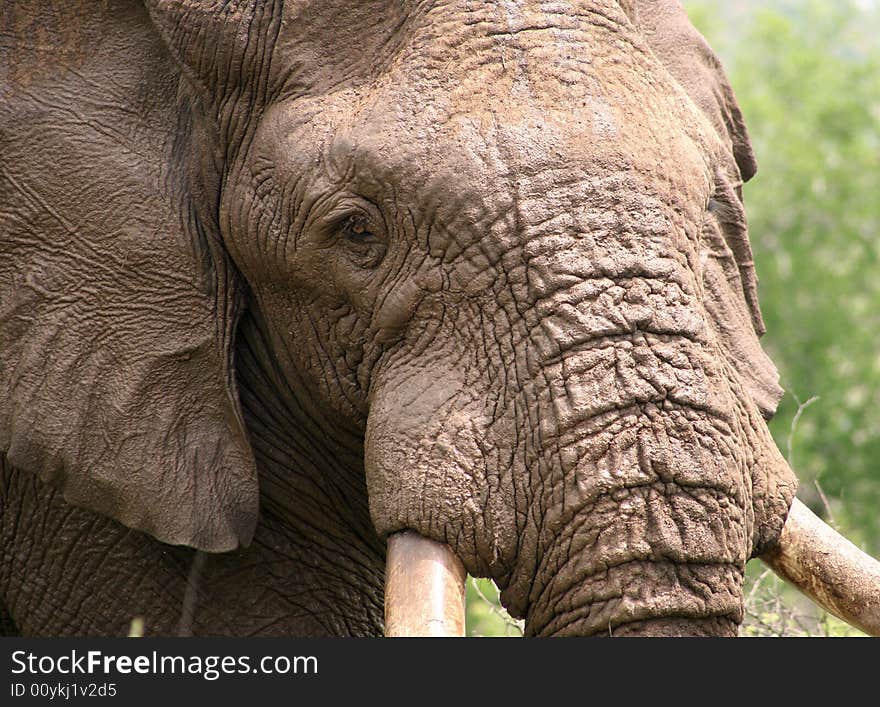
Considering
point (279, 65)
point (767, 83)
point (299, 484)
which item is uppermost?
point (279, 65)

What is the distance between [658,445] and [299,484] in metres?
1.11

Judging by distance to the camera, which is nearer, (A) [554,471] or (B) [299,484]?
(A) [554,471]

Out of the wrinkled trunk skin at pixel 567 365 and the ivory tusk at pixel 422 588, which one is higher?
the wrinkled trunk skin at pixel 567 365

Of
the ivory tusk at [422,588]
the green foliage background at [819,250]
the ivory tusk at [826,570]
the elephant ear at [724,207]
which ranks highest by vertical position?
the elephant ear at [724,207]

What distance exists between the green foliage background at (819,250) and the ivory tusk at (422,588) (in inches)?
113

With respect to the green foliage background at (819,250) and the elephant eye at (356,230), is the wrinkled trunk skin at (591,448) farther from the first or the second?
the green foliage background at (819,250)

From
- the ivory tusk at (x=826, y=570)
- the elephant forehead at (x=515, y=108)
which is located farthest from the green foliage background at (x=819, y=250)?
the elephant forehead at (x=515, y=108)

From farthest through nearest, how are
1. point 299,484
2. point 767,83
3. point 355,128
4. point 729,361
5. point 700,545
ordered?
1. point 767,83
2. point 299,484
3. point 729,361
4. point 355,128
5. point 700,545

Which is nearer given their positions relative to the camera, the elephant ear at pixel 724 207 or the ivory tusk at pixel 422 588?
the ivory tusk at pixel 422 588

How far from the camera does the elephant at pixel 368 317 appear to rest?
3.01 m

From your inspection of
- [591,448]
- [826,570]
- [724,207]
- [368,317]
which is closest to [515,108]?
[368,317]

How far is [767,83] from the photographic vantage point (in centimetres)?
1591

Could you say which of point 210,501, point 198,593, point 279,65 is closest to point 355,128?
point 279,65

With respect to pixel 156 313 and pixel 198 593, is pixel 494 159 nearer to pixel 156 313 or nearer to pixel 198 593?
pixel 156 313
